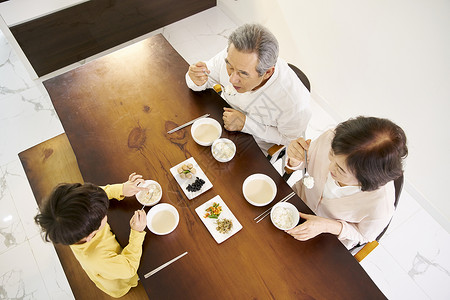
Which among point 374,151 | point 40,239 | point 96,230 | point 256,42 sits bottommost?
point 40,239

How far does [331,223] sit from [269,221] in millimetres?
310

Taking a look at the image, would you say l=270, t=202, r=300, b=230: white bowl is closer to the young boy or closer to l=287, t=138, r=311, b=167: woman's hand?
l=287, t=138, r=311, b=167: woman's hand

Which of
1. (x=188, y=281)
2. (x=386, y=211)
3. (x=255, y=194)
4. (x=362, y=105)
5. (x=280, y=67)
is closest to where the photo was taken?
(x=188, y=281)

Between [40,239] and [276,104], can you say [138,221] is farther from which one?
[40,239]

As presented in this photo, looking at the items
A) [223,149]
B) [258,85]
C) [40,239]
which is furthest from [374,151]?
[40,239]

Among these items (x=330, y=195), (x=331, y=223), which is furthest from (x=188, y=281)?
(x=330, y=195)

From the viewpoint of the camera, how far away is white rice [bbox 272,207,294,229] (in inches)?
60.5

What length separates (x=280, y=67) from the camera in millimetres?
1903

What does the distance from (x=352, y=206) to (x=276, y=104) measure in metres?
0.78

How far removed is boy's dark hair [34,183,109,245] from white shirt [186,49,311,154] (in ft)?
3.14

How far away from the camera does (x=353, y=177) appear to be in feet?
4.64

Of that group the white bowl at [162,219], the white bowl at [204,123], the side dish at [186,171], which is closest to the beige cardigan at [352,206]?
the white bowl at [204,123]

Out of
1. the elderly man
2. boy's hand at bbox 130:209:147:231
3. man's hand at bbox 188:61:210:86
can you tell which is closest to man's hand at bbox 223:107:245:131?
the elderly man

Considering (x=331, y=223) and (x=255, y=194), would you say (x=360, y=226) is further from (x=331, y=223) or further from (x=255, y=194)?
(x=255, y=194)
